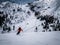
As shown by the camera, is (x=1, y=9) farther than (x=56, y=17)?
Yes

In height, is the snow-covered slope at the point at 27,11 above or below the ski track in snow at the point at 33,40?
above

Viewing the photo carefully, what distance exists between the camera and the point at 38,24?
16.2 metres

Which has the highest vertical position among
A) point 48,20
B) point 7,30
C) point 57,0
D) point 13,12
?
point 57,0

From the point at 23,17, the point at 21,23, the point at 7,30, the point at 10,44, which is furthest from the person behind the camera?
the point at 23,17

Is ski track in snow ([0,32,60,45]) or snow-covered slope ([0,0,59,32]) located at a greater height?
snow-covered slope ([0,0,59,32])

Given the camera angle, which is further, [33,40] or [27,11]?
[27,11]

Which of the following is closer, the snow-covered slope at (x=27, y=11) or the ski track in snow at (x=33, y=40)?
the ski track in snow at (x=33, y=40)

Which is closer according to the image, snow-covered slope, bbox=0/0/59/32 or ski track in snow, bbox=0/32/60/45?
ski track in snow, bbox=0/32/60/45

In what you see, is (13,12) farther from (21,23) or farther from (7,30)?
(7,30)

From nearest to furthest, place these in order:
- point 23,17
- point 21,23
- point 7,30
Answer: point 7,30
point 21,23
point 23,17

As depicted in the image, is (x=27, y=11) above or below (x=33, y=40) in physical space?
above

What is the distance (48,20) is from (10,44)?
10954 millimetres

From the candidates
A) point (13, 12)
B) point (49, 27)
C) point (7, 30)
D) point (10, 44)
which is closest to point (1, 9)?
point (13, 12)

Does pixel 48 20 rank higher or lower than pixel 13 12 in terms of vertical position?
lower
